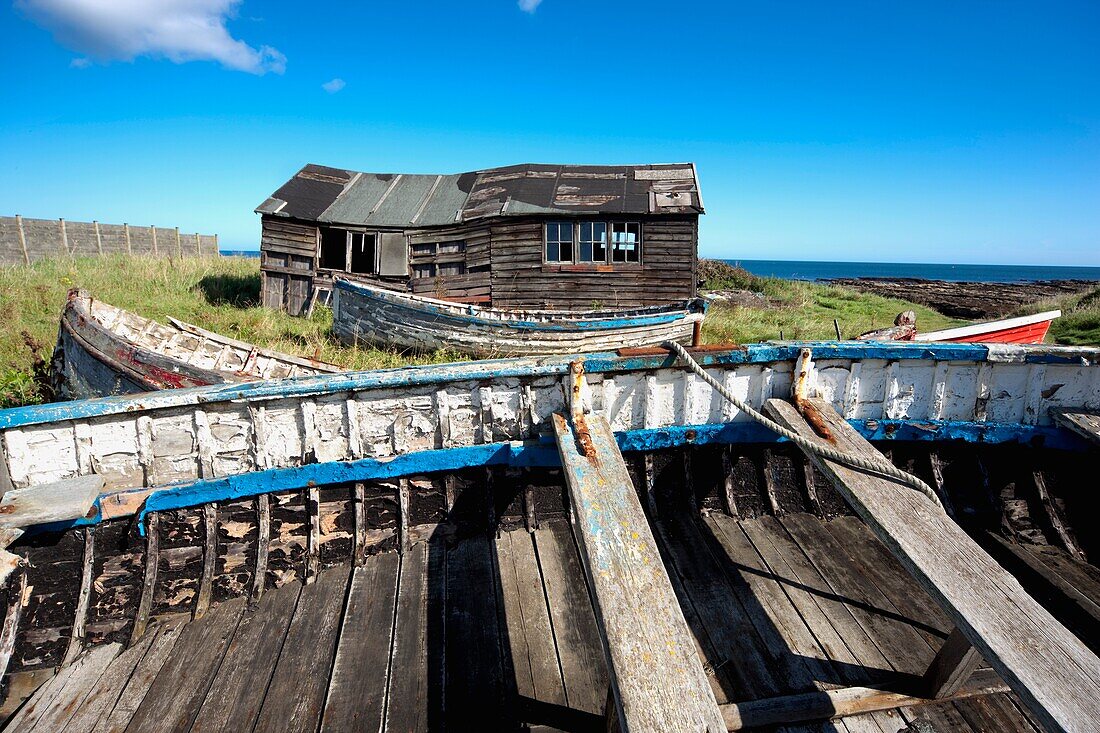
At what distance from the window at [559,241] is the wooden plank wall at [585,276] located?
0.75 ft

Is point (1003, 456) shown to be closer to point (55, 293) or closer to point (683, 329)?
point (683, 329)

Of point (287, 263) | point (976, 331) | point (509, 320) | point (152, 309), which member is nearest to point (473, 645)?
point (509, 320)

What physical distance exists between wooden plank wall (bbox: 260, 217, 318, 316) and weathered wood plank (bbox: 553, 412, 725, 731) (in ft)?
40.3

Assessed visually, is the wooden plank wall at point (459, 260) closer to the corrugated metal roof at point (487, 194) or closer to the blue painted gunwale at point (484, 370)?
the corrugated metal roof at point (487, 194)

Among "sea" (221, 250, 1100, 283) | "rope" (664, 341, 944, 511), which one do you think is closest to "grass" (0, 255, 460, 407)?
"rope" (664, 341, 944, 511)

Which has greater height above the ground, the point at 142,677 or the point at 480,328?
the point at 480,328

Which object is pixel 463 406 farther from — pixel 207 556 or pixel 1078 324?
pixel 1078 324

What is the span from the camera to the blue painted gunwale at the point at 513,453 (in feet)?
8.15

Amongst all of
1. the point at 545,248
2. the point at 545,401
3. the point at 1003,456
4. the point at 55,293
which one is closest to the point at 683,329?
the point at 545,248

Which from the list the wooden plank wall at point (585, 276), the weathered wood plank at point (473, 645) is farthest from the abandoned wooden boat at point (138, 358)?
the wooden plank wall at point (585, 276)

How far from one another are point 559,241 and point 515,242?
1.01 metres

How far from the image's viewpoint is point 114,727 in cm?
185

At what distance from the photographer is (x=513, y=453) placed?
109 inches

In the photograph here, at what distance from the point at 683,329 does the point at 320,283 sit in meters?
8.57
